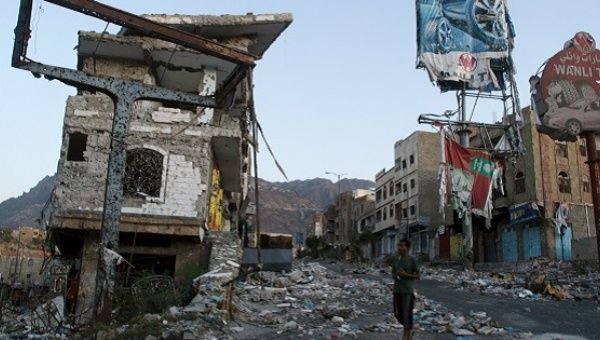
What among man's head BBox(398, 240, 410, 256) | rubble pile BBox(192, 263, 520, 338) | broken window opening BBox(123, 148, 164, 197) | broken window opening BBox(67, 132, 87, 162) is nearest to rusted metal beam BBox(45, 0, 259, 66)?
man's head BBox(398, 240, 410, 256)

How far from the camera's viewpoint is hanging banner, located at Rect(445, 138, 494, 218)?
29.2 metres

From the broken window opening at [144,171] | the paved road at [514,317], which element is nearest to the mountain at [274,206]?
the broken window opening at [144,171]

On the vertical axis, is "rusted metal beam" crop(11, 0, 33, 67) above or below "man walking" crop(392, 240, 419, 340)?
above

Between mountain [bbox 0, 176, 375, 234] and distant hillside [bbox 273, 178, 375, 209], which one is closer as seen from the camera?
mountain [bbox 0, 176, 375, 234]

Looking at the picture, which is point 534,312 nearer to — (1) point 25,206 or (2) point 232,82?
(2) point 232,82

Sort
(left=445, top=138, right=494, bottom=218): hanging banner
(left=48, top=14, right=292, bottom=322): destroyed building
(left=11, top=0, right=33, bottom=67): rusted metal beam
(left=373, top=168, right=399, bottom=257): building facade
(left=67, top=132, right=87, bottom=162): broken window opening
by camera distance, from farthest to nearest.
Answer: (left=373, top=168, right=399, bottom=257): building facade
(left=445, top=138, right=494, bottom=218): hanging banner
(left=67, top=132, right=87, bottom=162): broken window opening
(left=48, top=14, right=292, bottom=322): destroyed building
(left=11, top=0, right=33, bottom=67): rusted metal beam

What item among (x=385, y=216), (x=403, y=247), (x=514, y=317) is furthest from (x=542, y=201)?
(x=403, y=247)

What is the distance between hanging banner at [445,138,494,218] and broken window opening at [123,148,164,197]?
18222 millimetres

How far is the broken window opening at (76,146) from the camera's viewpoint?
51.5 ft

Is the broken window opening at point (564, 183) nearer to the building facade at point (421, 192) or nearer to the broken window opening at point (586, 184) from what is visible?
the broken window opening at point (586, 184)

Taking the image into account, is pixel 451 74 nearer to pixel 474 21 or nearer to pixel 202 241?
pixel 474 21

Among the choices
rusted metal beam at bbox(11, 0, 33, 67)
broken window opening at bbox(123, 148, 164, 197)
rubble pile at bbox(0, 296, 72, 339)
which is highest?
rusted metal beam at bbox(11, 0, 33, 67)

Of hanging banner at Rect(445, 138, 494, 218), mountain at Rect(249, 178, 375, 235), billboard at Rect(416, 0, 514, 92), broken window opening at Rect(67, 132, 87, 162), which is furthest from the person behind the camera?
mountain at Rect(249, 178, 375, 235)

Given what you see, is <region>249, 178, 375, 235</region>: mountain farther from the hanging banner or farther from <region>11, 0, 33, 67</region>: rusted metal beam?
<region>11, 0, 33, 67</region>: rusted metal beam
